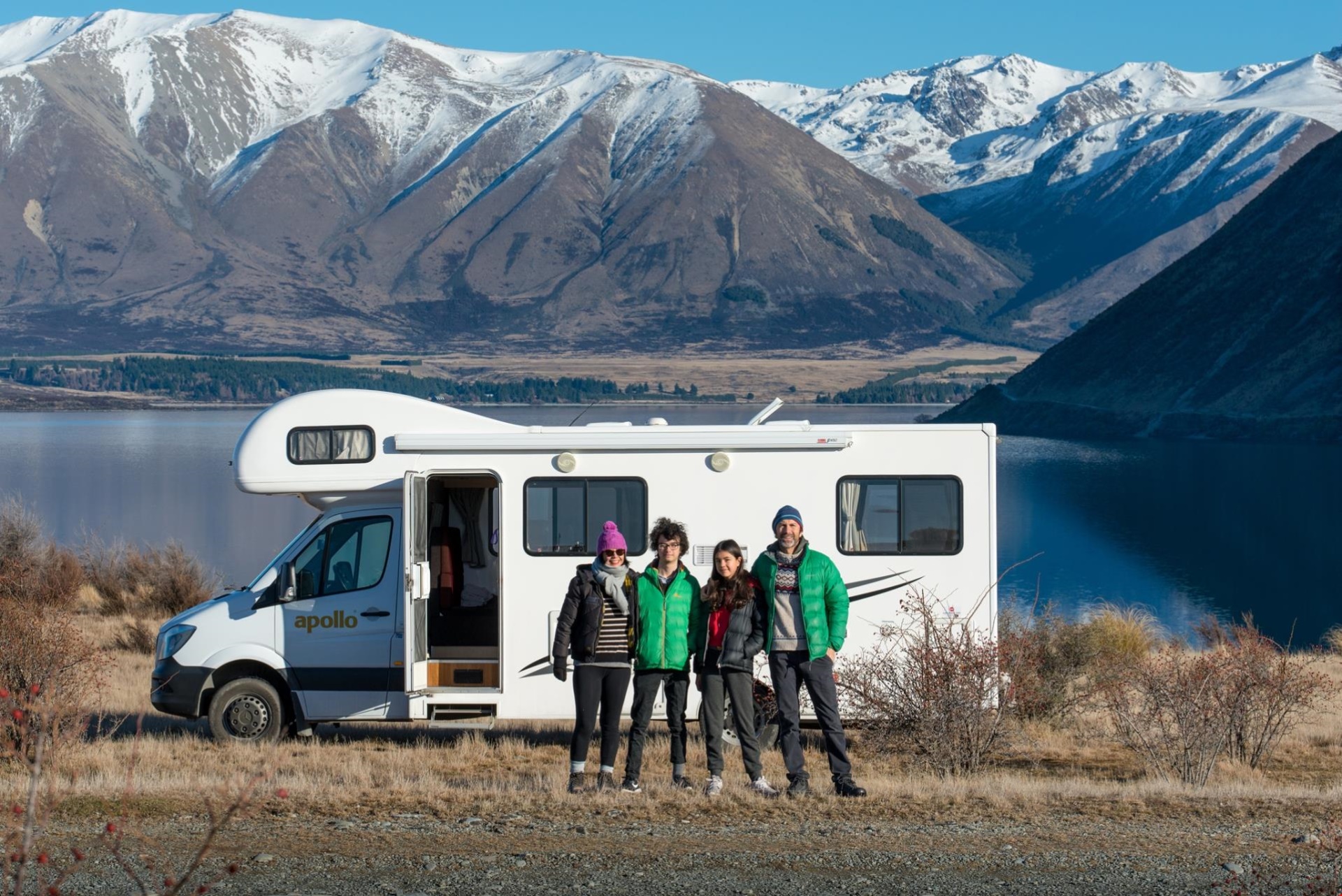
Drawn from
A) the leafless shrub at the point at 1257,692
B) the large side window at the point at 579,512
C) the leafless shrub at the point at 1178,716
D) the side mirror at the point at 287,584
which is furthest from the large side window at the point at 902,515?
the side mirror at the point at 287,584

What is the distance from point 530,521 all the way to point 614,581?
7.69ft

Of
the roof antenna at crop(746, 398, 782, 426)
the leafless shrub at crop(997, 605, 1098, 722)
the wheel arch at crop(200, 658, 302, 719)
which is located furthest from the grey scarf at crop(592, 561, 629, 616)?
the wheel arch at crop(200, 658, 302, 719)

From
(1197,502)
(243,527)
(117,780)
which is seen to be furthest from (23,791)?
(1197,502)

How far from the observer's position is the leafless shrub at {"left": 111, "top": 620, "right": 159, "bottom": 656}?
63.7 feet

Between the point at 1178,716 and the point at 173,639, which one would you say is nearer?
the point at 1178,716

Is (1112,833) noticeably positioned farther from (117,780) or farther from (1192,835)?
(117,780)

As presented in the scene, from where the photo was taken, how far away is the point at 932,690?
11055 mm

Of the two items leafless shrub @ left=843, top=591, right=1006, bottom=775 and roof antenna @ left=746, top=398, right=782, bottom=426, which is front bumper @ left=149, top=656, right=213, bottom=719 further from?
leafless shrub @ left=843, top=591, right=1006, bottom=775

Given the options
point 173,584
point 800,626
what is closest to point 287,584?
point 800,626

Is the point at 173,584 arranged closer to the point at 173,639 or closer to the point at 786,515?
the point at 173,639

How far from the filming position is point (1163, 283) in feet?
337

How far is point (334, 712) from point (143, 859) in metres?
4.27

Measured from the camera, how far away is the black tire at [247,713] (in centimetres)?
1209

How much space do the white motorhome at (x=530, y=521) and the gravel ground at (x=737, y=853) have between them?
266 cm
